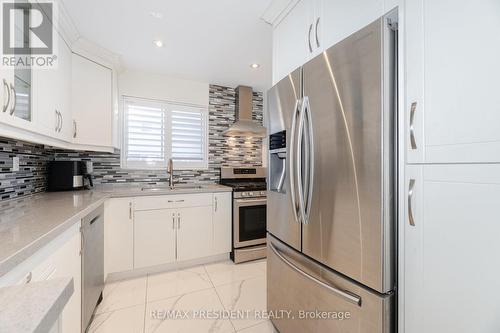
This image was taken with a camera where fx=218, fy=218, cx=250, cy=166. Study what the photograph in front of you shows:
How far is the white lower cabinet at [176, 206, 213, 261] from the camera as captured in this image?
8.50 feet

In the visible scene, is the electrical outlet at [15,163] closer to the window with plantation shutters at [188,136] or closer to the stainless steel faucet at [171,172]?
the stainless steel faucet at [171,172]

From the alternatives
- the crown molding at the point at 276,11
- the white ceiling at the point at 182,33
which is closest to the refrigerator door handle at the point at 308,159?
the crown molding at the point at 276,11

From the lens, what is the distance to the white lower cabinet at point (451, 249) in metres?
0.66

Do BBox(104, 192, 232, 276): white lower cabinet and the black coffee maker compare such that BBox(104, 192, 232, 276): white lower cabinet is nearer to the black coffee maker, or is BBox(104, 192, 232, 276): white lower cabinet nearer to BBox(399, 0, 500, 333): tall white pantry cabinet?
the black coffee maker

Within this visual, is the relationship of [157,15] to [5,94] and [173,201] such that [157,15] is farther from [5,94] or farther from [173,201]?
[173,201]

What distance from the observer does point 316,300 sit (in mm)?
1211

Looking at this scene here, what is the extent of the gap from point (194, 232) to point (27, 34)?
7.25 ft

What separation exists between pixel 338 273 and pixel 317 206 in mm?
342

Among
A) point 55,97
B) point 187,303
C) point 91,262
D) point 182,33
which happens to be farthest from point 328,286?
point 55,97

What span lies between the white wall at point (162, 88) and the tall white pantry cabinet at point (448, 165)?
2666 millimetres

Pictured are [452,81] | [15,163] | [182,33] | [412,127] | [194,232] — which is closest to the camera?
[452,81]

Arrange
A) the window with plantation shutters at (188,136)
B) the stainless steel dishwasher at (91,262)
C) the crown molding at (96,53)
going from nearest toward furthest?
the stainless steel dishwasher at (91,262) < the crown molding at (96,53) < the window with plantation shutters at (188,136)

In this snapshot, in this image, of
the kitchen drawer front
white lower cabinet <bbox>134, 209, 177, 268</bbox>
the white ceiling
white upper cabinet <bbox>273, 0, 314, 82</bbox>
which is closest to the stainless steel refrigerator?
white upper cabinet <bbox>273, 0, 314, 82</bbox>

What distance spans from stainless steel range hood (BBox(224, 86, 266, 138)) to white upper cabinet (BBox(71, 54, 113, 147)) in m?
1.52
